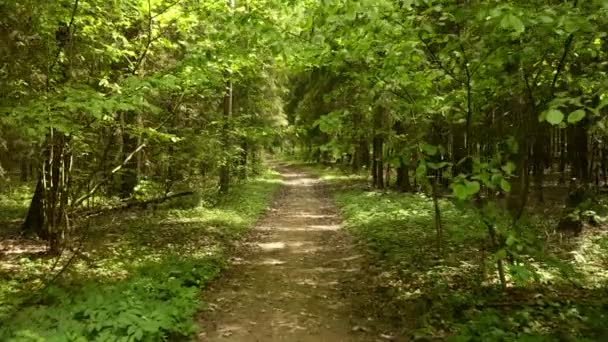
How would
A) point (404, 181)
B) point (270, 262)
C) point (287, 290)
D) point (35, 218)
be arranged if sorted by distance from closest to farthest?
1. point (287, 290)
2. point (270, 262)
3. point (35, 218)
4. point (404, 181)

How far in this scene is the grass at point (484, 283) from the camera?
5.79 metres

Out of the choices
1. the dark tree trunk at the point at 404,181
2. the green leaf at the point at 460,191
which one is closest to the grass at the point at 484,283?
the green leaf at the point at 460,191

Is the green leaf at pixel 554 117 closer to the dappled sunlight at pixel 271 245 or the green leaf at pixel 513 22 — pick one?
the green leaf at pixel 513 22

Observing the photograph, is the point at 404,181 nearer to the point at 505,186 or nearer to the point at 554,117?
the point at 505,186

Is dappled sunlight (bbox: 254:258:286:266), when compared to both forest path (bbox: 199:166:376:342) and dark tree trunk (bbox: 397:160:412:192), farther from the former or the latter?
dark tree trunk (bbox: 397:160:412:192)

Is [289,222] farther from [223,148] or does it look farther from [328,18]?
[328,18]

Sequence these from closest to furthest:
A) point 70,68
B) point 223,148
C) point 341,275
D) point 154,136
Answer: point 70,68 < point 341,275 < point 154,136 < point 223,148

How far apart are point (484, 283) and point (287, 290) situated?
325 centimetres

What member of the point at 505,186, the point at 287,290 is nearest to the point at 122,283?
the point at 287,290

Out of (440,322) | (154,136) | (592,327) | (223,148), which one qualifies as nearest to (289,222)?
(223,148)

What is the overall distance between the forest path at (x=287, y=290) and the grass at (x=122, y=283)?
42 cm

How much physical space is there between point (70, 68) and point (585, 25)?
7915 millimetres

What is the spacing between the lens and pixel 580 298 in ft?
23.7

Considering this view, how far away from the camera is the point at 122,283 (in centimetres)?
801
